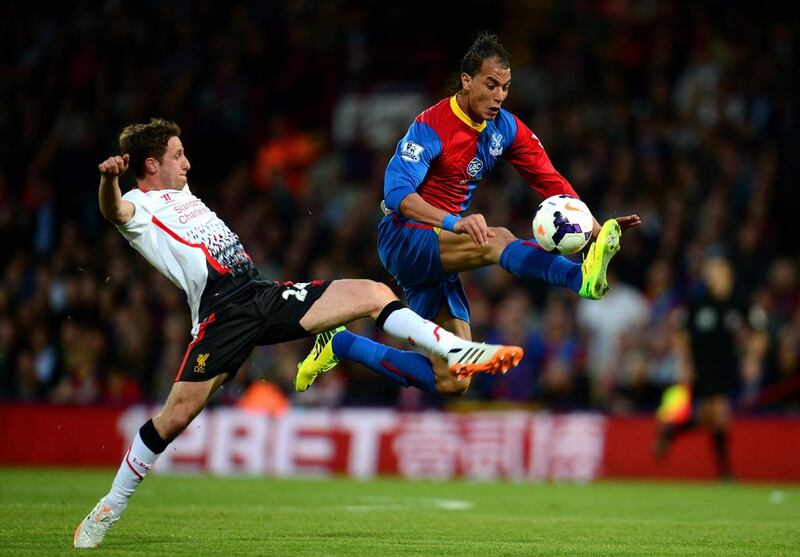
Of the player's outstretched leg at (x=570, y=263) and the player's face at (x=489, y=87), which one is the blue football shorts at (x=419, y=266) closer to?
the player's outstretched leg at (x=570, y=263)

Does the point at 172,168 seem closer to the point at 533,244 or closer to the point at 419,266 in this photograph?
the point at 419,266

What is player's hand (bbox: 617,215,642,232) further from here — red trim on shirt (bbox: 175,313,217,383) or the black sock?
the black sock

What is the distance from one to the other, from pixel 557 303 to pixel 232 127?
6.82 metres

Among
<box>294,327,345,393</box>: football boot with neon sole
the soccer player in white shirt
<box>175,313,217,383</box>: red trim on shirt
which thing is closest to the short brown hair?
the soccer player in white shirt

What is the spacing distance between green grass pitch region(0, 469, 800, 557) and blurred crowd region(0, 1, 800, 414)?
Answer: 2.02 metres

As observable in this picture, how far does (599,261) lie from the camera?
7.29 m

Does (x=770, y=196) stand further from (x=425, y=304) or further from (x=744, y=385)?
(x=425, y=304)

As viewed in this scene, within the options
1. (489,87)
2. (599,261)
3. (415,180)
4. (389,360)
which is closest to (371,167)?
(389,360)

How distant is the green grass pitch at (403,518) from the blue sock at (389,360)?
0.91m

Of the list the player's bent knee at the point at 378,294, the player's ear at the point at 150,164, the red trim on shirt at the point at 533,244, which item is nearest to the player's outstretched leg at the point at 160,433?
the player's bent knee at the point at 378,294

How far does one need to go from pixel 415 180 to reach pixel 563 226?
2.96 feet

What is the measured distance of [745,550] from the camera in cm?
709

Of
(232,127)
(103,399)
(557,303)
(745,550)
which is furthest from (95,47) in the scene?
(745,550)

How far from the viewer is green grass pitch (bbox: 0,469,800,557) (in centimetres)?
697
